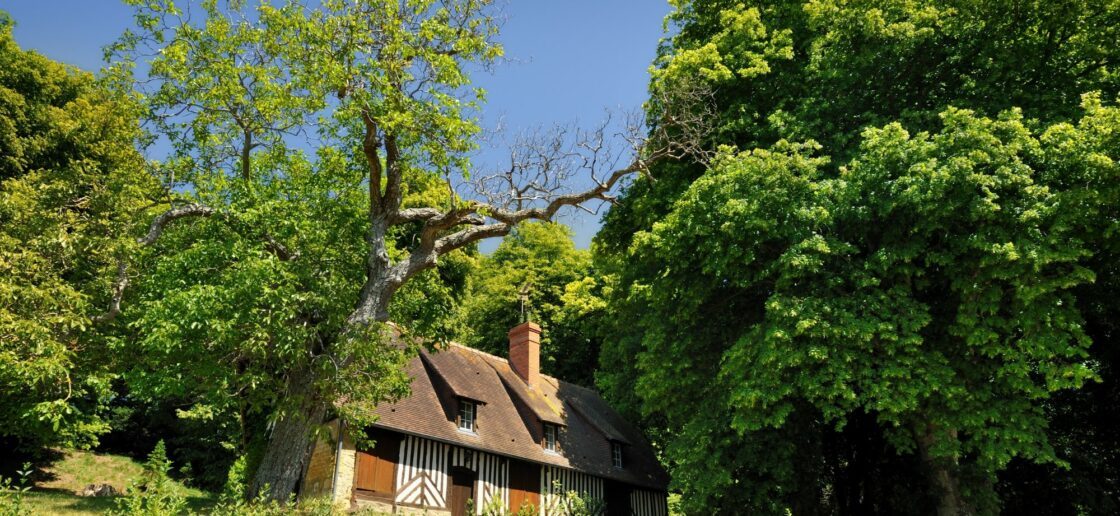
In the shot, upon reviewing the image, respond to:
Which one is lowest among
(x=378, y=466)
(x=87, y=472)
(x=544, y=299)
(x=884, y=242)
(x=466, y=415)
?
(x=378, y=466)

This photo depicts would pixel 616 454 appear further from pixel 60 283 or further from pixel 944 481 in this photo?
pixel 60 283

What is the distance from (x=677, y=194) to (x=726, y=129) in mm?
1920

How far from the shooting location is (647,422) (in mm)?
27062

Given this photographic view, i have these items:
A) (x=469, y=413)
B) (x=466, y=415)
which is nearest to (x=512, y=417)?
(x=469, y=413)

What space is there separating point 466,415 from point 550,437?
3.85 meters

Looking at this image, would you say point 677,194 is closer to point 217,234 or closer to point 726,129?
point 726,129

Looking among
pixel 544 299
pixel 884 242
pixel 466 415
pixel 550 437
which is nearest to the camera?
pixel 884 242

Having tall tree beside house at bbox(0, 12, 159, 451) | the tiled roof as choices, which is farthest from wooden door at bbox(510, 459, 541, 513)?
tall tree beside house at bbox(0, 12, 159, 451)

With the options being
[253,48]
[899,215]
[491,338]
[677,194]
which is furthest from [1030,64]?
[491,338]

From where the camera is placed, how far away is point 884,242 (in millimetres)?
12234

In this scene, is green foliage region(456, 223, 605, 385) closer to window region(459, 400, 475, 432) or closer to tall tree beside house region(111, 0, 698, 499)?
window region(459, 400, 475, 432)

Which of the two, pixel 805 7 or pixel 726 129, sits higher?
pixel 805 7

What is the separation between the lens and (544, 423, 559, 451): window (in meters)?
22.0

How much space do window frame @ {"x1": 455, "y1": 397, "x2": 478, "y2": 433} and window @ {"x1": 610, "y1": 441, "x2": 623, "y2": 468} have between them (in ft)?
21.6
